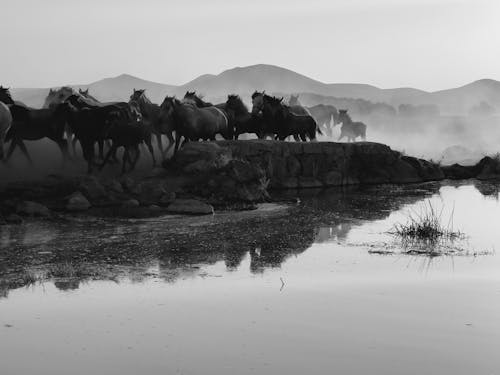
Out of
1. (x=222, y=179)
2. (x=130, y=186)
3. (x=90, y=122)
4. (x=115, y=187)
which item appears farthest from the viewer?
(x=90, y=122)

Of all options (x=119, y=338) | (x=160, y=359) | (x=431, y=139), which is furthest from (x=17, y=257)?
(x=431, y=139)

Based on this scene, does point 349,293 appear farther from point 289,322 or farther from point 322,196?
point 322,196

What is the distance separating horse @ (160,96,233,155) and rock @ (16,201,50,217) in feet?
23.6

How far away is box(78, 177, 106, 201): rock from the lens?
16719 mm

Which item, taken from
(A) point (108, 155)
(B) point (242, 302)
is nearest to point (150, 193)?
(A) point (108, 155)

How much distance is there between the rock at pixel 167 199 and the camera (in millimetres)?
16672

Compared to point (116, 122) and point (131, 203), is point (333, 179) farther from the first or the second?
point (131, 203)

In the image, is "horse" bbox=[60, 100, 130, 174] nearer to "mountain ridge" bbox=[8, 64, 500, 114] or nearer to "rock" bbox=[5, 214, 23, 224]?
"rock" bbox=[5, 214, 23, 224]

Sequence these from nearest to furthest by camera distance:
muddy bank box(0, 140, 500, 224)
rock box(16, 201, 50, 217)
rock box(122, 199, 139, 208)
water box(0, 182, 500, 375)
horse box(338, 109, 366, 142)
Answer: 1. water box(0, 182, 500, 375)
2. rock box(16, 201, 50, 217)
3. muddy bank box(0, 140, 500, 224)
4. rock box(122, 199, 139, 208)
5. horse box(338, 109, 366, 142)

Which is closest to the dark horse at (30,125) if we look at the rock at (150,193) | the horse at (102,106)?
the horse at (102,106)

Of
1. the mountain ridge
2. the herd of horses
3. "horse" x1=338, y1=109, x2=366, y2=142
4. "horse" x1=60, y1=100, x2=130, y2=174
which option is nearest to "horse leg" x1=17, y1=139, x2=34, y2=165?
the herd of horses

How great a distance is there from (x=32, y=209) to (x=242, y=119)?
476 inches

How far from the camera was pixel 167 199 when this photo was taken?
55.3 ft

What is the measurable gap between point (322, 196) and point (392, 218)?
5.14 m
